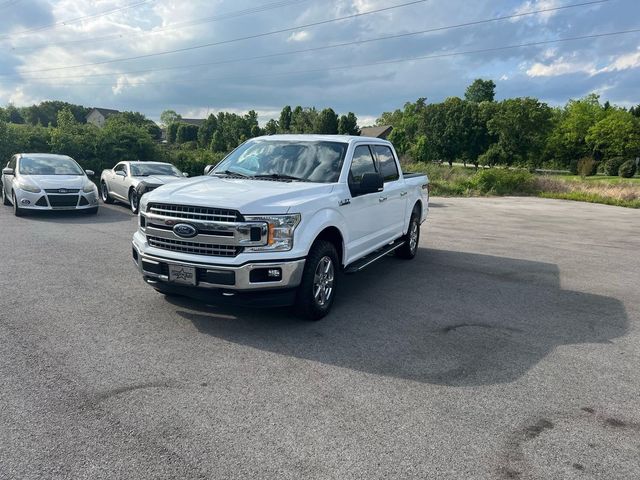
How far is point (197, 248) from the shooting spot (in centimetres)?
491

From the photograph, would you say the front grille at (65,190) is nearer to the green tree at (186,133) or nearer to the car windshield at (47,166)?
the car windshield at (47,166)

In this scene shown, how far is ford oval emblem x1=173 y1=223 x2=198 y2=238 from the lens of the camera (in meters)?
4.85

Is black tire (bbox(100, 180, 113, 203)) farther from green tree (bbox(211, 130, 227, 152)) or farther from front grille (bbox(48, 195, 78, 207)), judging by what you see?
green tree (bbox(211, 130, 227, 152))

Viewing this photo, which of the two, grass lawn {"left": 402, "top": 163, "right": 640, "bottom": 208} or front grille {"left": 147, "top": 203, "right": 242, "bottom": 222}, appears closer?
front grille {"left": 147, "top": 203, "right": 242, "bottom": 222}

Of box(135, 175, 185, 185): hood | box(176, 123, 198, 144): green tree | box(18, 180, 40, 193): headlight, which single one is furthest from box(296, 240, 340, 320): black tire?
box(176, 123, 198, 144): green tree

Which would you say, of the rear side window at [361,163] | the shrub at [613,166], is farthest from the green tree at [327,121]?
the rear side window at [361,163]

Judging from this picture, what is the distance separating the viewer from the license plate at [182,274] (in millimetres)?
4789

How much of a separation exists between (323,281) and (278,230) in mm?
921

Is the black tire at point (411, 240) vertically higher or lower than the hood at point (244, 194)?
lower

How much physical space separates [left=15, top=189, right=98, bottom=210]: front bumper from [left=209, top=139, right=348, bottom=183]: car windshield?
7.41 m

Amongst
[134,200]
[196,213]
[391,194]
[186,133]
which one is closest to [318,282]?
[196,213]

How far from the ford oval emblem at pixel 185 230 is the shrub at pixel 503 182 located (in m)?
25.0

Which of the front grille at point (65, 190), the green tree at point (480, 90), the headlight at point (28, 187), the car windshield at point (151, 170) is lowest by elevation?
the front grille at point (65, 190)

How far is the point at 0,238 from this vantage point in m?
9.42
